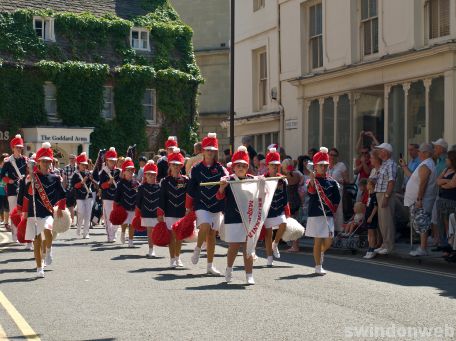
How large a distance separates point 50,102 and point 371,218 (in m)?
27.7

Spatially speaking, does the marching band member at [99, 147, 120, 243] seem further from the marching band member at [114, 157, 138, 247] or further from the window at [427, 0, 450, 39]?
the window at [427, 0, 450, 39]

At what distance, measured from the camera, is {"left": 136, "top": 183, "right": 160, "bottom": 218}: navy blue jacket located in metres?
17.3

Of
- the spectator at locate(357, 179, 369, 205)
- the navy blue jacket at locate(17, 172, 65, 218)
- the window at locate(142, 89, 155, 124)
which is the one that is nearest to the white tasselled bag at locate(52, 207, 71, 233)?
the navy blue jacket at locate(17, 172, 65, 218)

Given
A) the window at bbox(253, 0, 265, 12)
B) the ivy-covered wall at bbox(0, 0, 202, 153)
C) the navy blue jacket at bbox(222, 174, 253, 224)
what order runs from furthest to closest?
1. the ivy-covered wall at bbox(0, 0, 202, 153)
2. the window at bbox(253, 0, 265, 12)
3. the navy blue jacket at bbox(222, 174, 253, 224)

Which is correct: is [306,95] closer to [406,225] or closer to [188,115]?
[406,225]

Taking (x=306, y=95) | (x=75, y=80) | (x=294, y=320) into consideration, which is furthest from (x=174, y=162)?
(x=75, y=80)

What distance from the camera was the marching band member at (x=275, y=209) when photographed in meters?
15.1

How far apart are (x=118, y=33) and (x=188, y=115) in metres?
5.24

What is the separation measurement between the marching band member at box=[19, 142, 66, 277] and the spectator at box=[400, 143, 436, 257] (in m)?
5.82

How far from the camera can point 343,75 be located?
24.2 metres

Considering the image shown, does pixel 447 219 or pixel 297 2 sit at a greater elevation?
pixel 297 2

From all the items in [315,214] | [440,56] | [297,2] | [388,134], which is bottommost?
[315,214]

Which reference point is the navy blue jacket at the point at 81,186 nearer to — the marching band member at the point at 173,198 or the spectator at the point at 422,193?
the marching band member at the point at 173,198

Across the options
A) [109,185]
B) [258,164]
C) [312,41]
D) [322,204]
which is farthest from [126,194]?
[312,41]
